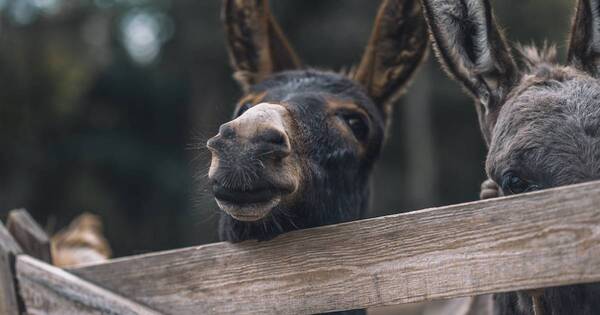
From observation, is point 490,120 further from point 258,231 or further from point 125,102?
point 125,102

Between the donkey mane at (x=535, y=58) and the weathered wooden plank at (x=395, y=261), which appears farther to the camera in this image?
the donkey mane at (x=535, y=58)

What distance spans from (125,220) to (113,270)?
1703cm

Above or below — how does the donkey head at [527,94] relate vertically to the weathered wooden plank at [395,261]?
above

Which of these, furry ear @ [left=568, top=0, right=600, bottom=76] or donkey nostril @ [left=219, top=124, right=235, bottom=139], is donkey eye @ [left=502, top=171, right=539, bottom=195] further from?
donkey nostril @ [left=219, top=124, right=235, bottom=139]

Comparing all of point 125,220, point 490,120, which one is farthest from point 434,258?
point 125,220

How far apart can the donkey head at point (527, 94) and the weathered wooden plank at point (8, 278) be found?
2.13m

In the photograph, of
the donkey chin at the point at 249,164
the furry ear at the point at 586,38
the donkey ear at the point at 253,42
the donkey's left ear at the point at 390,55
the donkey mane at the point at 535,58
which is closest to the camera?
the donkey chin at the point at 249,164

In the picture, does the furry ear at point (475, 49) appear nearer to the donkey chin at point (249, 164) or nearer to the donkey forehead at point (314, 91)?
the donkey forehead at point (314, 91)

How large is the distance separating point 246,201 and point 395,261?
1.91ft

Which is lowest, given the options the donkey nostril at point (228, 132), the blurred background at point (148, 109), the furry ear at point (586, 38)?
the blurred background at point (148, 109)

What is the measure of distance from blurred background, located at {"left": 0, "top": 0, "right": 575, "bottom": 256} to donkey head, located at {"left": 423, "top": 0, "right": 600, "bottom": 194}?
14.2 m

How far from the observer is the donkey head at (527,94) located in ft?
8.05

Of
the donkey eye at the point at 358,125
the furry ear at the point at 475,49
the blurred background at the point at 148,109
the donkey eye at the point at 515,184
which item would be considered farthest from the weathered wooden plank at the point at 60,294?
the blurred background at the point at 148,109

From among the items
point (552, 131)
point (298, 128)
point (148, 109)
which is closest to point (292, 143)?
point (298, 128)
